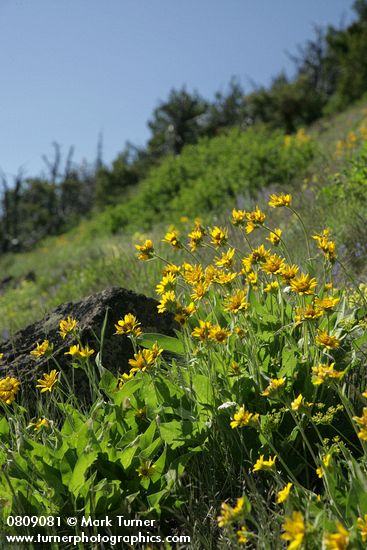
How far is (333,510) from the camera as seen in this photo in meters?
1.85

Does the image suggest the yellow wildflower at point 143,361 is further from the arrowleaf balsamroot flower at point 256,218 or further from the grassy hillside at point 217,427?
the arrowleaf balsamroot flower at point 256,218

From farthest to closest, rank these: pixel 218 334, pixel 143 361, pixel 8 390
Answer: pixel 8 390
pixel 143 361
pixel 218 334

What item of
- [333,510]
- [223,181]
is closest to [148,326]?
[333,510]

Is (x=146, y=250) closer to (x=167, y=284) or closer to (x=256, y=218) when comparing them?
(x=167, y=284)

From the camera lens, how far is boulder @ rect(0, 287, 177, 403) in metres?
3.28

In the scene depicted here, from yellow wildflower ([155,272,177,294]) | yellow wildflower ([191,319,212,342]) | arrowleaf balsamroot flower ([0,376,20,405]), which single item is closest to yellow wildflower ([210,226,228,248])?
yellow wildflower ([155,272,177,294])

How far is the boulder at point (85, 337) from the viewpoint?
3.28 metres

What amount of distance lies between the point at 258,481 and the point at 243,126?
78.7 ft

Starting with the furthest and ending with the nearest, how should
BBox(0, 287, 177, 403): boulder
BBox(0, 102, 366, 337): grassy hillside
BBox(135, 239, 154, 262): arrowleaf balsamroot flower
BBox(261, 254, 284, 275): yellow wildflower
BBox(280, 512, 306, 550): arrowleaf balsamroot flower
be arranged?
BBox(0, 102, 366, 337): grassy hillside
BBox(0, 287, 177, 403): boulder
BBox(135, 239, 154, 262): arrowleaf balsamroot flower
BBox(261, 254, 284, 275): yellow wildflower
BBox(280, 512, 306, 550): arrowleaf balsamroot flower

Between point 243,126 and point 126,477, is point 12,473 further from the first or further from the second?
point 243,126

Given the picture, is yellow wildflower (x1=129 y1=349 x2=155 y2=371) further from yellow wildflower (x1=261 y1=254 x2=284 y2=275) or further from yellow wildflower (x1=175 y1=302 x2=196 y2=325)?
yellow wildflower (x1=261 y1=254 x2=284 y2=275)

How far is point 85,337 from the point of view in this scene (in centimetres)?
337

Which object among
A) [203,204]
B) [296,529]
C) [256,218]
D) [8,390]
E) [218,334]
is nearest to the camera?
[296,529]

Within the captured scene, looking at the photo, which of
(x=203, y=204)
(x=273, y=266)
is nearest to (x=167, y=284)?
(x=273, y=266)
